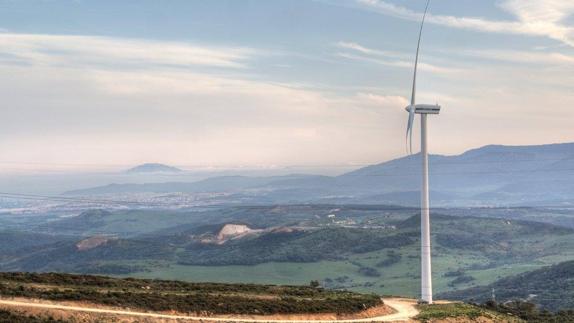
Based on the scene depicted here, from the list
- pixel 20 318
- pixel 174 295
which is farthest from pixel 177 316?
pixel 20 318

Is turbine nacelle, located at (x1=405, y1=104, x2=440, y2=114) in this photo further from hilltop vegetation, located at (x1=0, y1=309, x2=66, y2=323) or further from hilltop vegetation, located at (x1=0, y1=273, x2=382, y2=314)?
hilltop vegetation, located at (x1=0, y1=309, x2=66, y2=323)

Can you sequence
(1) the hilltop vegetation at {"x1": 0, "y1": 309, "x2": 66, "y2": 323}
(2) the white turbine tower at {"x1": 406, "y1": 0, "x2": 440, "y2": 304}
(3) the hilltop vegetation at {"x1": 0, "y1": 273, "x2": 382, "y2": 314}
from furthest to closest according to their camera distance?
(2) the white turbine tower at {"x1": 406, "y1": 0, "x2": 440, "y2": 304} < (3) the hilltop vegetation at {"x1": 0, "y1": 273, "x2": 382, "y2": 314} < (1) the hilltop vegetation at {"x1": 0, "y1": 309, "x2": 66, "y2": 323}

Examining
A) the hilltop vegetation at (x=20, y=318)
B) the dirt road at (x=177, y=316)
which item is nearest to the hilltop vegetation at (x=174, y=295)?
the dirt road at (x=177, y=316)

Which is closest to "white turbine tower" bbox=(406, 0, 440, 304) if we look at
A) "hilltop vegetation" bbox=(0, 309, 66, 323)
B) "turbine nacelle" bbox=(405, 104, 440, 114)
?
"turbine nacelle" bbox=(405, 104, 440, 114)

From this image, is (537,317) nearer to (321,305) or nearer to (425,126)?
(425,126)

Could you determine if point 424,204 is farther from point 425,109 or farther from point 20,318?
point 20,318

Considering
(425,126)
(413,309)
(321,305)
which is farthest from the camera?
(425,126)

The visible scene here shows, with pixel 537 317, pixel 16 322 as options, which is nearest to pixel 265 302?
pixel 16 322

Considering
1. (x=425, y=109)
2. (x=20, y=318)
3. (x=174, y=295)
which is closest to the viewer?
(x=20, y=318)

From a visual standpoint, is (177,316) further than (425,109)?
No

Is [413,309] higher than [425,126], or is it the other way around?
[425,126]

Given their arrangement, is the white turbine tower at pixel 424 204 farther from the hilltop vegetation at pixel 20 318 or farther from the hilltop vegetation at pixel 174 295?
the hilltop vegetation at pixel 20 318
